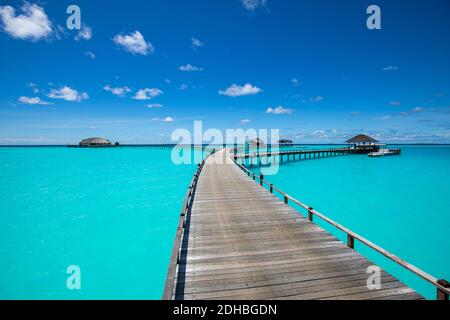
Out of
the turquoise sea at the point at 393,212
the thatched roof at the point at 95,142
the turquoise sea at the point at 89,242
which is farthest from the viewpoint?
the thatched roof at the point at 95,142

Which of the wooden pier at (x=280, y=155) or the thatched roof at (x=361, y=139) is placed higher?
the thatched roof at (x=361, y=139)

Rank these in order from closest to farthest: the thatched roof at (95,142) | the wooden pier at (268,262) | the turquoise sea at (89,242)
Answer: the wooden pier at (268,262) < the turquoise sea at (89,242) < the thatched roof at (95,142)

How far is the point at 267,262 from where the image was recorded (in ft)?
15.8

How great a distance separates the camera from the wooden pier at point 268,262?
382 cm

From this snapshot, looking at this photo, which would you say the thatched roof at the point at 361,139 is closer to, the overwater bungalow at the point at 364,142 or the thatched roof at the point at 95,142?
the overwater bungalow at the point at 364,142

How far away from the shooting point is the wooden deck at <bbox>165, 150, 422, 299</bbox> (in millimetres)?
3852

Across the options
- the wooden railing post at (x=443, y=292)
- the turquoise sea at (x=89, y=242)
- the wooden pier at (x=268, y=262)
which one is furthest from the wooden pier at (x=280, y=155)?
the wooden railing post at (x=443, y=292)

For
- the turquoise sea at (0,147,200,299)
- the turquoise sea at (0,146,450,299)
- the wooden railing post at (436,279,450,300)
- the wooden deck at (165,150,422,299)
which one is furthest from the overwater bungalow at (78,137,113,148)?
the wooden railing post at (436,279,450,300)

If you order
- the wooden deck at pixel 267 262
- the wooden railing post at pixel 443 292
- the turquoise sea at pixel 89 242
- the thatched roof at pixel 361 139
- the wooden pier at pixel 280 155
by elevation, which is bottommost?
the turquoise sea at pixel 89 242

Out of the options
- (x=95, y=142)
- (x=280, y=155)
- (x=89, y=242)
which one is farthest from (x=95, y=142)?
(x=89, y=242)

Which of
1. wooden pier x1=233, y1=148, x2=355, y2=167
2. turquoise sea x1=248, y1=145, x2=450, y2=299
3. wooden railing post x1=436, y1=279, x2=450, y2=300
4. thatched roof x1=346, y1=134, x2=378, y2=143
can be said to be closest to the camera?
wooden railing post x1=436, y1=279, x2=450, y2=300

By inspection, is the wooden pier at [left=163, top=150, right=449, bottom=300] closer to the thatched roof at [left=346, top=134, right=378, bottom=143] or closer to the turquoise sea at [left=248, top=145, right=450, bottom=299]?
the turquoise sea at [left=248, top=145, right=450, bottom=299]

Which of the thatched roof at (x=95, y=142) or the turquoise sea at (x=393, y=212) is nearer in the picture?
the turquoise sea at (x=393, y=212)
